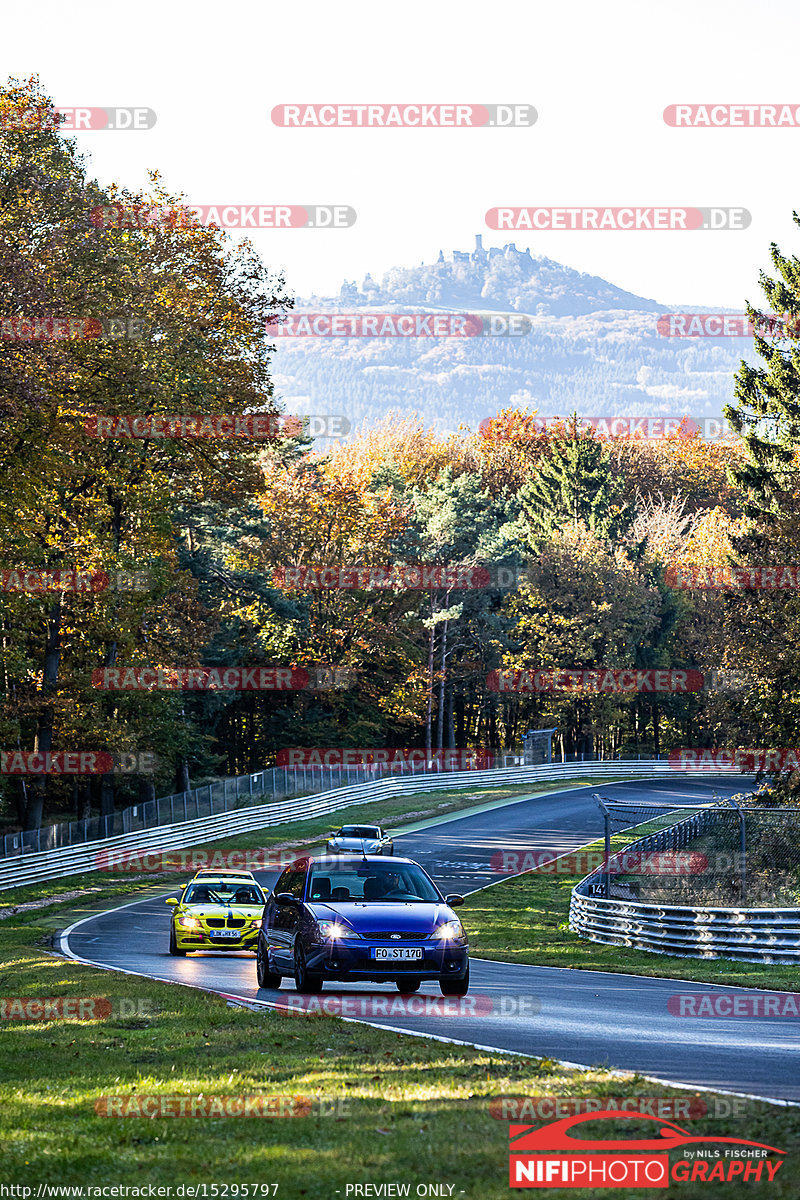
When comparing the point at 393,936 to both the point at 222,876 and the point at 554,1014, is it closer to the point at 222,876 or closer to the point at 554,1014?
the point at 554,1014

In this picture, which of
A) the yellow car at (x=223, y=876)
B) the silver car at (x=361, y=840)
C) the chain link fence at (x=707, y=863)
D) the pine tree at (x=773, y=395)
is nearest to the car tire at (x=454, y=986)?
the yellow car at (x=223, y=876)

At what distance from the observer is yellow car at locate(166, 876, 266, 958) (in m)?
22.1

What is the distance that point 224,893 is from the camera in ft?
75.5

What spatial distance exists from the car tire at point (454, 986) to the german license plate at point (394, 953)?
26.9 inches

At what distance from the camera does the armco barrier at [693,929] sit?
20875 mm

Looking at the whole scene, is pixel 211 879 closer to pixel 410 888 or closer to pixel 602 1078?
pixel 410 888

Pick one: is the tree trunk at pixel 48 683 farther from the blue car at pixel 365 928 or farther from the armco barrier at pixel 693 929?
the blue car at pixel 365 928

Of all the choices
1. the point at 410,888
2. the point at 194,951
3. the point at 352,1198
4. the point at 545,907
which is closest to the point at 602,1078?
the point at 352,1198

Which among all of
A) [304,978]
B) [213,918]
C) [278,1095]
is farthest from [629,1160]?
[213,918]

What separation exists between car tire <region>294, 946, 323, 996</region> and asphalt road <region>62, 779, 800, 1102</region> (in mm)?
198

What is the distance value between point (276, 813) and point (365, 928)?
37520 mm

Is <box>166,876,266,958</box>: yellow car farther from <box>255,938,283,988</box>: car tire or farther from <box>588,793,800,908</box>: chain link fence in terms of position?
<box>588,793,800,908</box>: chain link fence

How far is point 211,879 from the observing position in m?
23.2

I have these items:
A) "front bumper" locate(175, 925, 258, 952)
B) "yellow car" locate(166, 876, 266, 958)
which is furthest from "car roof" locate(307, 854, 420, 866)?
"front bumper" locate(175, 925, 258, 952)
